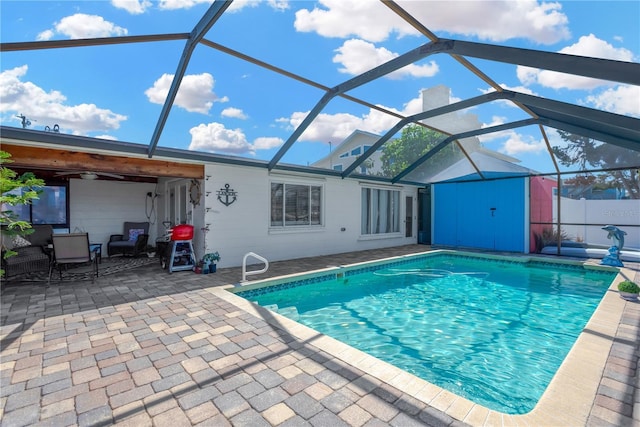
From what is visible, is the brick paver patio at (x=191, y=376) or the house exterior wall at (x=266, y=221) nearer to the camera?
the brick paver patio at (x=191, y=376)

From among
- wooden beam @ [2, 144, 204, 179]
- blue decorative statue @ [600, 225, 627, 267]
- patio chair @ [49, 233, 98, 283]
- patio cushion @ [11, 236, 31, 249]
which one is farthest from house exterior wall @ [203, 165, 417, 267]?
blue decorative statue @ [600, 225, 627, 267]

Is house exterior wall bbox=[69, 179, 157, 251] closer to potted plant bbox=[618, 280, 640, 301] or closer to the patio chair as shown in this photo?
the patio chair

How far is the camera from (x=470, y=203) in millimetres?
11164

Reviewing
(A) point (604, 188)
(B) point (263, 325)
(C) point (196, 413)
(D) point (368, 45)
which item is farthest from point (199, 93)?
(A) point (604, 188)

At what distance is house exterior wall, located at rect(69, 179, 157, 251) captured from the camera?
8359 mm

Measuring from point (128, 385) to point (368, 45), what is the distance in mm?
5306

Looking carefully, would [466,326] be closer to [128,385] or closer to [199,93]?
[128,385]

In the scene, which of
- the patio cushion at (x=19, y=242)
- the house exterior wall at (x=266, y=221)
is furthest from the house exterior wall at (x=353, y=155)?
the patio cushion at (x=19, y=242)

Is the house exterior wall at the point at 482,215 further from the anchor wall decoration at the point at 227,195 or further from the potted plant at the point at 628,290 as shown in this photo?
the anchor wall decoration at the point at 227,195

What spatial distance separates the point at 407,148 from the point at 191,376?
30.1 ft

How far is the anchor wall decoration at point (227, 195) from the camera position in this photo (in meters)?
7.02

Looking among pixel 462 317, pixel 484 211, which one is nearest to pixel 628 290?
pixel 462 317

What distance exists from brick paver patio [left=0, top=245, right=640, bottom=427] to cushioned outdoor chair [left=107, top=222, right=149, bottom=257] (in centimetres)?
422

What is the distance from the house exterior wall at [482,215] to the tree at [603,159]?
1.56 m
